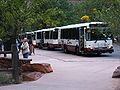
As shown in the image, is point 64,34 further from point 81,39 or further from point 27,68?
point 27,68

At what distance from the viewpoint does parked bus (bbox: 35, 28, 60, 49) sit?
34.1 meters

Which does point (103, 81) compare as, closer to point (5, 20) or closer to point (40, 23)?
point (40, 23)

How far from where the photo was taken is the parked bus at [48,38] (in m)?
34.1

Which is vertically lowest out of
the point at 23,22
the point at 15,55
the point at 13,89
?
the point at 13,89

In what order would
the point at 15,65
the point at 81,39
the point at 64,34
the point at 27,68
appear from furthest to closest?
the point at 64,34 < the point at 81,39 < the point at 27,68 < the point at 15,65

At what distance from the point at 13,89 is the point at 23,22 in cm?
294

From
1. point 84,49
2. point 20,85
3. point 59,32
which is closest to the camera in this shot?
point 20,85

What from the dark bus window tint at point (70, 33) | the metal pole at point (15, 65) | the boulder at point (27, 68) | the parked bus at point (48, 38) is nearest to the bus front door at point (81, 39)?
the dark bus window tint at point (70, 33)

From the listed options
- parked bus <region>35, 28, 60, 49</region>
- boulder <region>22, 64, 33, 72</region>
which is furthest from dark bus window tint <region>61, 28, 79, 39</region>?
boulder <region>22, 64, 33, 72</region>

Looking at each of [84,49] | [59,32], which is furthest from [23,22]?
[59,32]

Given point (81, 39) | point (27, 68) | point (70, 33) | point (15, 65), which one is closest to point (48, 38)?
point (70, 33)

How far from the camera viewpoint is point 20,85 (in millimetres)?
9945

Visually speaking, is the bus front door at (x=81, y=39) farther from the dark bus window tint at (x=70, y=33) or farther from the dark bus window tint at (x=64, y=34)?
the dark bus window tint at (x=64, y=34)

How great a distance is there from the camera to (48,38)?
37469 millimetres
